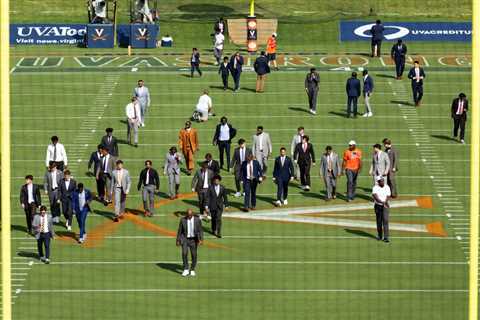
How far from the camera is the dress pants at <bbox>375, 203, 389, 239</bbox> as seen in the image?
27.4 metres

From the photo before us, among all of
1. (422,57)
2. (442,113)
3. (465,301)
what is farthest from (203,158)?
(422,57)

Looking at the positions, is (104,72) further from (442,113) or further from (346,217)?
(346,217)

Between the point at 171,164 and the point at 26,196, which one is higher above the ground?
the point at 171,164

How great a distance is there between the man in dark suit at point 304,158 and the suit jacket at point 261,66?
7.32m

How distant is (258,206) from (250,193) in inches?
18.9

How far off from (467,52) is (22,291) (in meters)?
21.6

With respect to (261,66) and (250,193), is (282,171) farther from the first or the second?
(261,66)

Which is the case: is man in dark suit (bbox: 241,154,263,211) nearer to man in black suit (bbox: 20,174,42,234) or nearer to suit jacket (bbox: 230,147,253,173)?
suit jacket (bbox: 230,147,253,173)

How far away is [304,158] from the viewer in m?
30.5

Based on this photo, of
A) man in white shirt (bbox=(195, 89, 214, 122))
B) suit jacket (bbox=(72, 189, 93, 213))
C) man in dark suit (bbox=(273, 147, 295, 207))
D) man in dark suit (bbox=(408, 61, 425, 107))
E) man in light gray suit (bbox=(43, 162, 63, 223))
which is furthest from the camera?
man in dark suit (bbox=(408, 61, 425, 107))

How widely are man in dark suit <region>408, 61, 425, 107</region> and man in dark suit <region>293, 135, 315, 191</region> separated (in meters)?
6.69

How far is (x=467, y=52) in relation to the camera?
4444 cm

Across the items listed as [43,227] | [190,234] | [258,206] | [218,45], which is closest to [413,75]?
[218,45]

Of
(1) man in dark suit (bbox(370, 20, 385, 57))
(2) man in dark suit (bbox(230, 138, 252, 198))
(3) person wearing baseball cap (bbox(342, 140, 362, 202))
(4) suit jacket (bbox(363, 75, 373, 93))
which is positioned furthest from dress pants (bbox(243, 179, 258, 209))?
(1) man in dark suit (bbox(370, 20, 385, 57))
